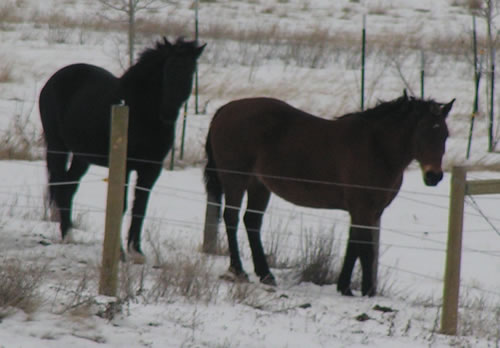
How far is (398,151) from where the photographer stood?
249 inches

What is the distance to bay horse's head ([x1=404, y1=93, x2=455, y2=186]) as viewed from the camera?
603 cm

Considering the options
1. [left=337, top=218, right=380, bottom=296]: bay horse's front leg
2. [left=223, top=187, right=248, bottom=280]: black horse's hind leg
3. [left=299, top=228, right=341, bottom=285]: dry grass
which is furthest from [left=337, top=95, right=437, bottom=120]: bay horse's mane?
[left=223, top=187, right=248, bottom=280]: black horse's hind leg

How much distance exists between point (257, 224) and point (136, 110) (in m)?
1.43

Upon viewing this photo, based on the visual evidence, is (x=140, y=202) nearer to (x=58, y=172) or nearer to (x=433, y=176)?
(x=58, y=172)

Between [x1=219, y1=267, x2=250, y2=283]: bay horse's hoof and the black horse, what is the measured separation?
0.77m

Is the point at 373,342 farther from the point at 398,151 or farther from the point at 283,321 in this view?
the point at 398,151

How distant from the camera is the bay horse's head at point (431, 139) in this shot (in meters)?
6.03

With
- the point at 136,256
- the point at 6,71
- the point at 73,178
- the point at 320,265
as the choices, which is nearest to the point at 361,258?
the point at 320,265

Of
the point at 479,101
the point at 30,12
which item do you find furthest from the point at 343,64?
the point at 30,12

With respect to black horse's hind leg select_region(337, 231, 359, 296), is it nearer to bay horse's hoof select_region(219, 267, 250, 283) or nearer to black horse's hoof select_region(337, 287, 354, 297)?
black horse's hoof select_region(337, 287, 354, 297)

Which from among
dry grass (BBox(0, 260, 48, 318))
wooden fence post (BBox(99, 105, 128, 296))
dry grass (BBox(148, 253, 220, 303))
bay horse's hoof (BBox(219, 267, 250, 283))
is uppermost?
wooden fence post (BBox(99, 105, 128, 296))

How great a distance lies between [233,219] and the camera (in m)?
6.90

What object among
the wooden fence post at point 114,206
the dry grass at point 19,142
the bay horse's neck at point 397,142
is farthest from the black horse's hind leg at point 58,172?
→ the dry grass at point 19,142

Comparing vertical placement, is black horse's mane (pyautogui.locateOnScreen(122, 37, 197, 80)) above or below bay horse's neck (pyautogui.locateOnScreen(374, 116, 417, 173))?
above
